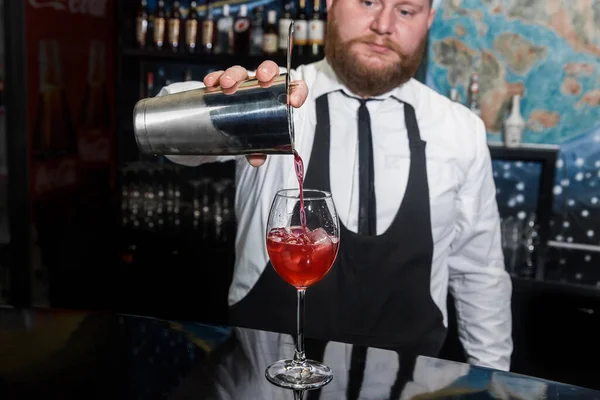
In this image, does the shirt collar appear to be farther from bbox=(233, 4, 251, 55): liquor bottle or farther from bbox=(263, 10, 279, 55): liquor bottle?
bbox=(233, 4, 251, 55): liquor bottle

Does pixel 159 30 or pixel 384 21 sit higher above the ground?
pixel 159 30

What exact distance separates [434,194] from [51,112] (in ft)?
7.52

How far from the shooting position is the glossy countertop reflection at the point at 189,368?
3.06 ft

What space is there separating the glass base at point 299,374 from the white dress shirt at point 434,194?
770 millimetres

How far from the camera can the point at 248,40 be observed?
338 cm

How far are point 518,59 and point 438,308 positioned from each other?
1905 mm

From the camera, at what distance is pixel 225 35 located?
3.41 m

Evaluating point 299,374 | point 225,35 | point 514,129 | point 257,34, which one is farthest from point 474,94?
point 299,374

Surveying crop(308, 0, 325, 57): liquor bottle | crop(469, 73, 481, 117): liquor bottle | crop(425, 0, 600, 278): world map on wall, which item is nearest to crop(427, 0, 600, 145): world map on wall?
crop(425, 0, 600, 278): world map on wall

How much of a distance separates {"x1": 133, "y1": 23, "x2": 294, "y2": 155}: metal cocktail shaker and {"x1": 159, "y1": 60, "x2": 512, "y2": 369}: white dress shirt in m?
0.60

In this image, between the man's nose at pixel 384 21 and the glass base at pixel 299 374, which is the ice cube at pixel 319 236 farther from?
the man's nose at pixel 384 21

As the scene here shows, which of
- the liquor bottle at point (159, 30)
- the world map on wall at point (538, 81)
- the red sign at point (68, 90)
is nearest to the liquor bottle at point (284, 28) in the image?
the liquor bottle at point (159, 30)

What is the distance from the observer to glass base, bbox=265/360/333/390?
3.11 ft

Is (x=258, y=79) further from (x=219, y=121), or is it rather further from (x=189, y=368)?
(x=189, y=368)
